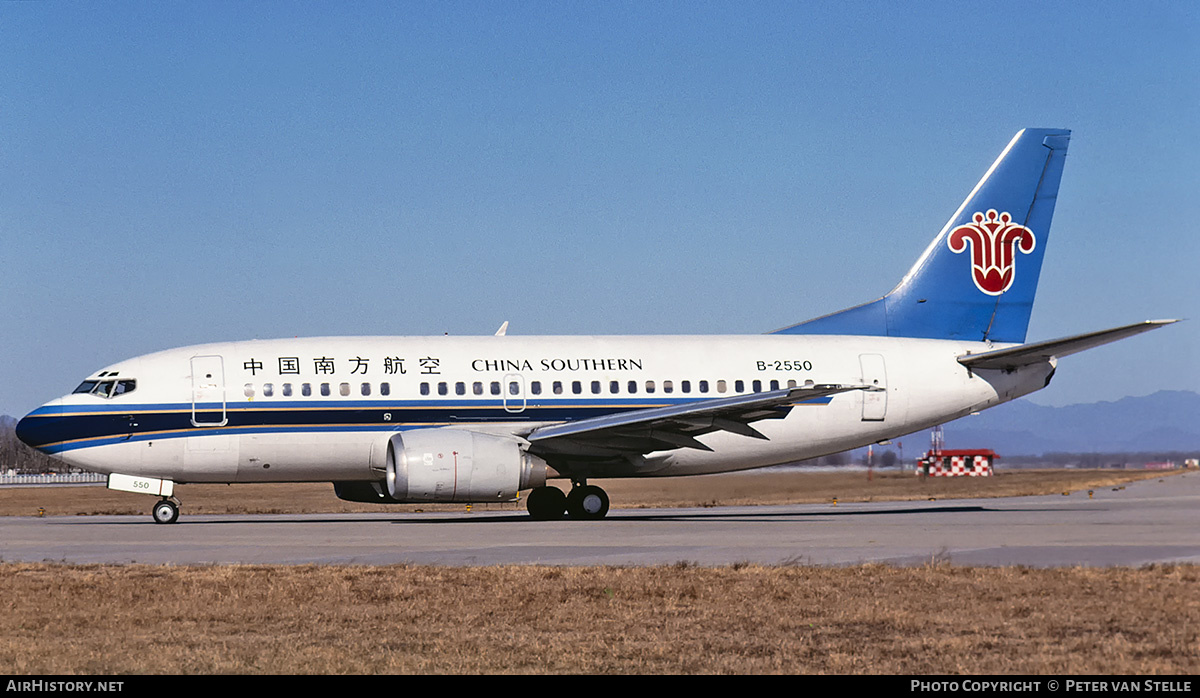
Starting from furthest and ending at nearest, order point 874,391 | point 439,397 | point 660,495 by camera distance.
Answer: point 660,495
point 874,391
point 439,397

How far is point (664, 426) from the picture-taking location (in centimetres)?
2488

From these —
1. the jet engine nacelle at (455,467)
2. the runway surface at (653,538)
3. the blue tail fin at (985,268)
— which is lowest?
the runway surface at (653,538)

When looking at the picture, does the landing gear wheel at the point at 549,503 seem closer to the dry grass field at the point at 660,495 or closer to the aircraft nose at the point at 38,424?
the dry grass field at the point at 660,495

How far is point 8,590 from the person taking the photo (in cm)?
1309

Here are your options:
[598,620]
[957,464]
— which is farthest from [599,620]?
[957,464]

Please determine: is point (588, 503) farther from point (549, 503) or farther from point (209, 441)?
point (209, 441)

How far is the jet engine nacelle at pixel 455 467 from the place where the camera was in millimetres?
23188

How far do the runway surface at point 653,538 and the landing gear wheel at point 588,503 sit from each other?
2.50 feet

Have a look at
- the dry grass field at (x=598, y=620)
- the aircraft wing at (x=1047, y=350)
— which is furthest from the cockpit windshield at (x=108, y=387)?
the aircraft wing at (x=1047, y=350)

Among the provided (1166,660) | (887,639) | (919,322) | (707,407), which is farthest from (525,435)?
(1166,660)

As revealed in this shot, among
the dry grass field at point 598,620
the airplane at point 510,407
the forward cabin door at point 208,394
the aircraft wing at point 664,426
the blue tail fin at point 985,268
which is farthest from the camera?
the blue tail fin at point 985,268

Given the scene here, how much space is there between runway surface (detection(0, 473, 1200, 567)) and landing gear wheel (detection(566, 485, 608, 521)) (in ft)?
2.50

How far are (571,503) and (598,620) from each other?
1499cm

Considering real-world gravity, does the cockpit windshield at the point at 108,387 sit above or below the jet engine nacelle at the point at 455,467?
above
